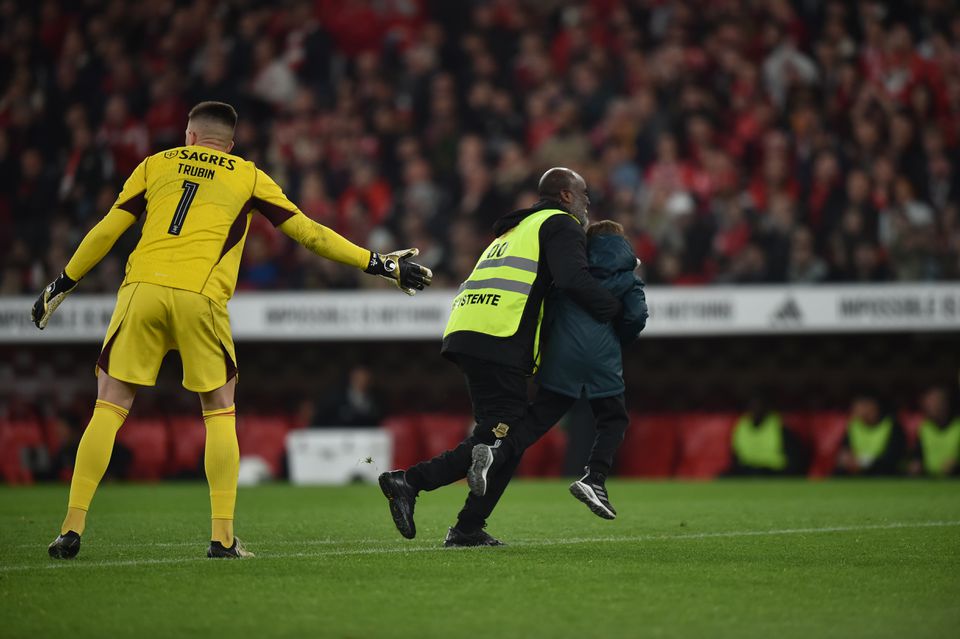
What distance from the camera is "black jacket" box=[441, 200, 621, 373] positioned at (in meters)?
6.41

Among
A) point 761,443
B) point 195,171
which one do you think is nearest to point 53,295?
point 195,171

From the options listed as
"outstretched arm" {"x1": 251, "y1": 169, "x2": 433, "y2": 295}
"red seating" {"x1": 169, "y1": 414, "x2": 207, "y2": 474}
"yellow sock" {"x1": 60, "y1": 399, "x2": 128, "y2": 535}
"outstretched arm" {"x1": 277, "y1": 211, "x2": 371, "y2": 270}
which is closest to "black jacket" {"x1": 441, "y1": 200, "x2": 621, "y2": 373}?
"outstretched arm" {"x1": 251, "y1": 169, "x2": 433, "y2": 295}

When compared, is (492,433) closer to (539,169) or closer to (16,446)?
(539,169)

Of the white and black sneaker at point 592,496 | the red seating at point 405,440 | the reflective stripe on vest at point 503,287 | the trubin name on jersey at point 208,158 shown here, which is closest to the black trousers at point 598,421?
the white and black sneaker at point 592,496

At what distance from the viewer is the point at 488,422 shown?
21.1 ft

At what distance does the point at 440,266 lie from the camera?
1591 cm

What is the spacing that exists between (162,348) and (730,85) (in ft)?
41.5

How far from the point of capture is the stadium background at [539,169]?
619 inches

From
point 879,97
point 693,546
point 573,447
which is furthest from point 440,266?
point 693,546

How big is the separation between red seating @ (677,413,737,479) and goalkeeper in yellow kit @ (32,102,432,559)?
33.4 feet

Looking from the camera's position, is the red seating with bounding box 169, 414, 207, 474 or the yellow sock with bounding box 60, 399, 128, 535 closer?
the yellow sock with bounding box 60, 399, 128, 535

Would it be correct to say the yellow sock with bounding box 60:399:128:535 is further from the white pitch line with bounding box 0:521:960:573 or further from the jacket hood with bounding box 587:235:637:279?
the jacket hood with bounding box 587:235:637:279

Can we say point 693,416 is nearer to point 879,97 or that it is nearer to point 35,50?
point 879,97

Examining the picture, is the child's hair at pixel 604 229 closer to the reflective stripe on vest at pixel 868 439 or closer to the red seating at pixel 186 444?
the reflective stripe on vest at pixel 868 439
